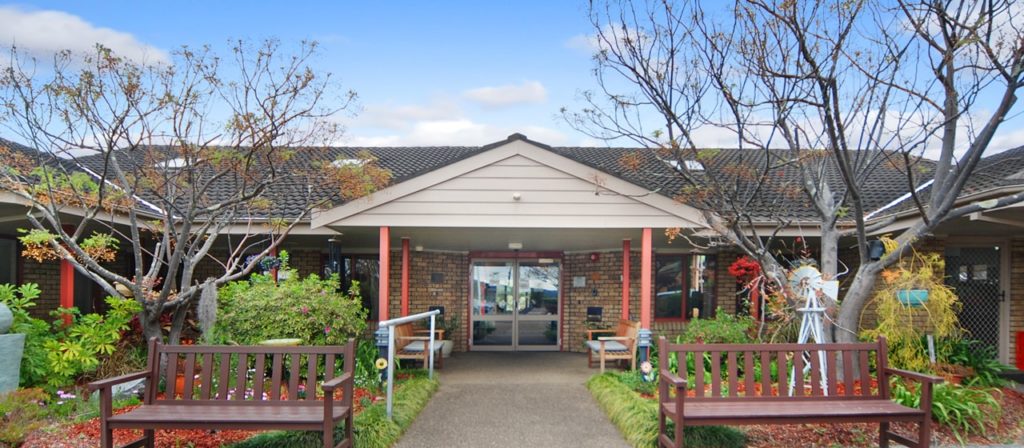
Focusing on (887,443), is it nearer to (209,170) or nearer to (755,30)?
(755,30)

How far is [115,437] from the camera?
549 centimetres

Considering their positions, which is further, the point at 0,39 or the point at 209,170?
the point at 209,170

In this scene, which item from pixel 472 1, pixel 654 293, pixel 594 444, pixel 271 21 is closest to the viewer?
pixel 594 444

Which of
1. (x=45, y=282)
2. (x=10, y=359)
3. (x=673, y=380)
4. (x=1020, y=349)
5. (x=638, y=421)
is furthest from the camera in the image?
(x=45, y=282)

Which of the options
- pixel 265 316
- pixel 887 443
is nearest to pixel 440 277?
pixel 265 316

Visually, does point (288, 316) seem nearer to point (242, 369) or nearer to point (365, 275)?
point (242, 369)

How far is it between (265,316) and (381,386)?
157 centimetres

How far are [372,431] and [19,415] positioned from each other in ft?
9.73

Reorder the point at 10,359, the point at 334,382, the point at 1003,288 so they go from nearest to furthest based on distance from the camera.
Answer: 1. the point at 334,382
2. the point at 10,359
3. the point at 1003,288

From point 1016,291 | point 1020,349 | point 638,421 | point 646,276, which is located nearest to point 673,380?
point 638,421

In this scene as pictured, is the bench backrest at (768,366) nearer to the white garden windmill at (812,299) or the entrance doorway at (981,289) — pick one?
the white garden windmill at (812,299)

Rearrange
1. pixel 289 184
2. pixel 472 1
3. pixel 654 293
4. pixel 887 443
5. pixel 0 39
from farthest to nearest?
1. pixel 654 293
2. pixel 289 184
3. pixel 472 1
4. pixel 0 39
5. pixel 887 443

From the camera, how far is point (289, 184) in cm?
1091

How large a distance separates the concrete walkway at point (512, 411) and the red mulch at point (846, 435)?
48.1 inches
